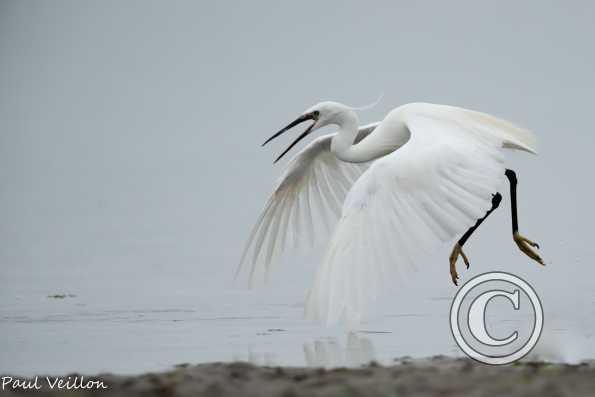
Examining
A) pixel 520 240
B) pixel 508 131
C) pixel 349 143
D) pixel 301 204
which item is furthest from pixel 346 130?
pixel 520 240

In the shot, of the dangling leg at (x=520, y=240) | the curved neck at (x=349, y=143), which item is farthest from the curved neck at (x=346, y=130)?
the dangling leg at (x=520, y=240)

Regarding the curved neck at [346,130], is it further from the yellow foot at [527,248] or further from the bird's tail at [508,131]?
the yellow foot at [527,248]

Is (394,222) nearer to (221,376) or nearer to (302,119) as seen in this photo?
(221,376)

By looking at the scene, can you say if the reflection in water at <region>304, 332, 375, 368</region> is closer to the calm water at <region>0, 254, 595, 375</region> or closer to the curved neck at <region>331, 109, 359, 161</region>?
the calm water at <region>0, 254, 595, 375</region>

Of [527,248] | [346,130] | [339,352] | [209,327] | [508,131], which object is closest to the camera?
[339,352]

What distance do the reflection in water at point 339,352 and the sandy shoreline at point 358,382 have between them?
1.08 metres

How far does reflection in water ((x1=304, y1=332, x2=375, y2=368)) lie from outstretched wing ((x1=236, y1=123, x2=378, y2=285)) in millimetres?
1816

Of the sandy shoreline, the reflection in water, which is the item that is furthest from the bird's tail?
the sandy shoreline

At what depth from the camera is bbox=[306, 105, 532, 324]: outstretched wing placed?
7.11m

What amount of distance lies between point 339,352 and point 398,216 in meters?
1.46

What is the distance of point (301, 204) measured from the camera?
11172mm

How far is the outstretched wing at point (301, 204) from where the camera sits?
10797 millimetres

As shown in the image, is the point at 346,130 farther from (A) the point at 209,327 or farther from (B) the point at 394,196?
(B) the point at 394,196

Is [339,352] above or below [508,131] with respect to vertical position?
below
